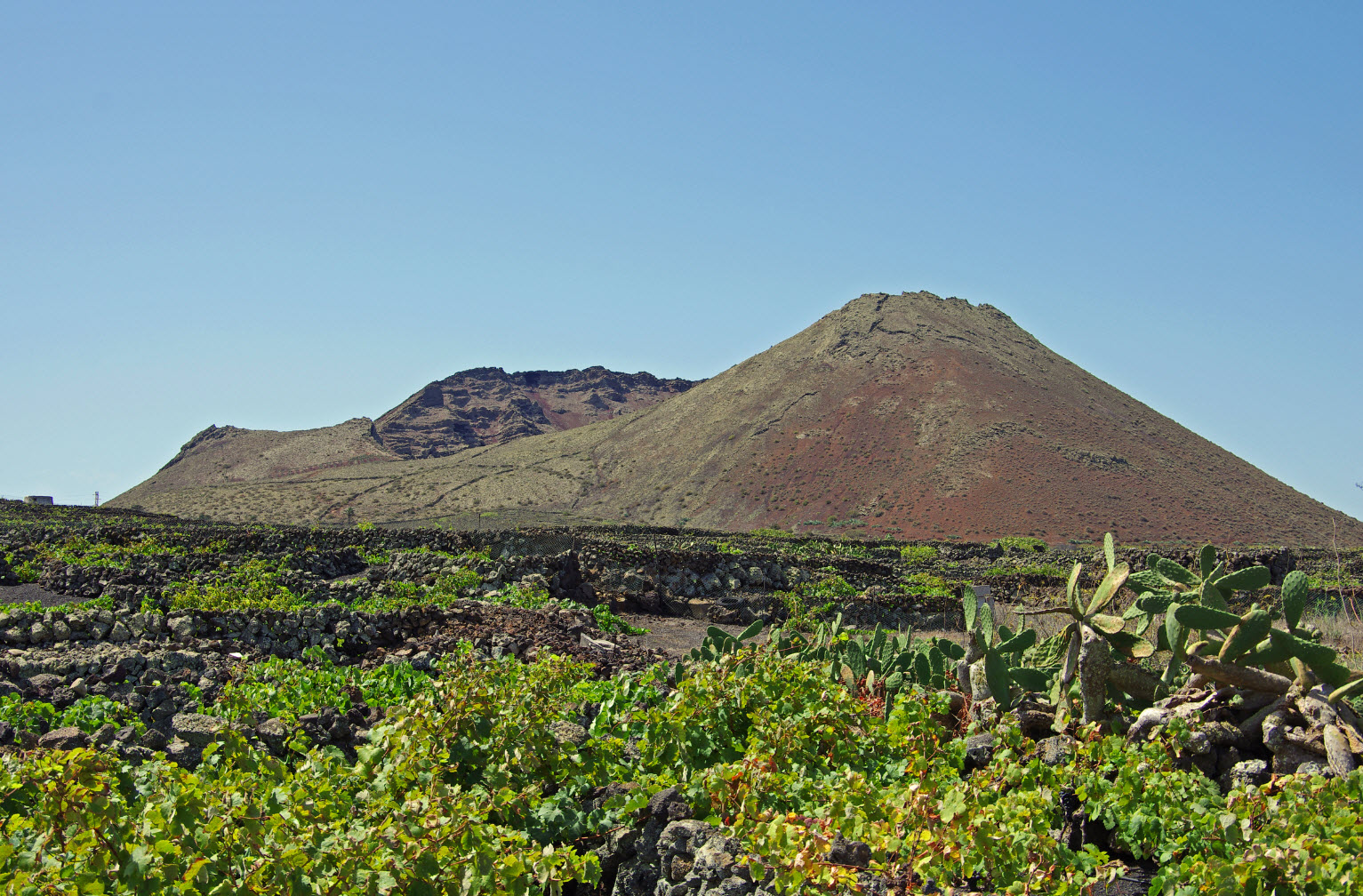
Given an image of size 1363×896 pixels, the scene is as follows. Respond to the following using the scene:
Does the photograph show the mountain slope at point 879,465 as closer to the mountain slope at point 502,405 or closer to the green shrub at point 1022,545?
the green shrub at point 1022,545

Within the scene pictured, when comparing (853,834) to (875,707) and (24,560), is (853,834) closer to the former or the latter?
(875,707)

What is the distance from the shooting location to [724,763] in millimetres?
4941

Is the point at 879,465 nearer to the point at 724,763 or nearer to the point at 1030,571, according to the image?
the point at 1030,571

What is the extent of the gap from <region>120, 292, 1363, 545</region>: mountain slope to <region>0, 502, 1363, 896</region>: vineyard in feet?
160

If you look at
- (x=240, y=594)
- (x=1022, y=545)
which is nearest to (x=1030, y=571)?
(x=1022, y=545)

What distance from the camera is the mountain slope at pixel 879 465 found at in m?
57.1

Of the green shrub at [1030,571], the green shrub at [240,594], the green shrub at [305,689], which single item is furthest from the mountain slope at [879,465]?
the green shrub at [305,689]

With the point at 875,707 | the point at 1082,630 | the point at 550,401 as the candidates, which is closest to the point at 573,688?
the point at 875,707

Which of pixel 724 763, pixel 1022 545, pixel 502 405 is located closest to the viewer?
pixel 724 763

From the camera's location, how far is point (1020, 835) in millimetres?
3367

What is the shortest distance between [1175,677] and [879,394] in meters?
69.0

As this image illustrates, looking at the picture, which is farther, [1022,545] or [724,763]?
[1022,545]

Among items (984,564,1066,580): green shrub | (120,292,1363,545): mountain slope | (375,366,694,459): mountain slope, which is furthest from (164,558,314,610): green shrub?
(375,366,694,459): mountain slope

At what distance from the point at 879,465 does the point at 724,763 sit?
60170 mm
